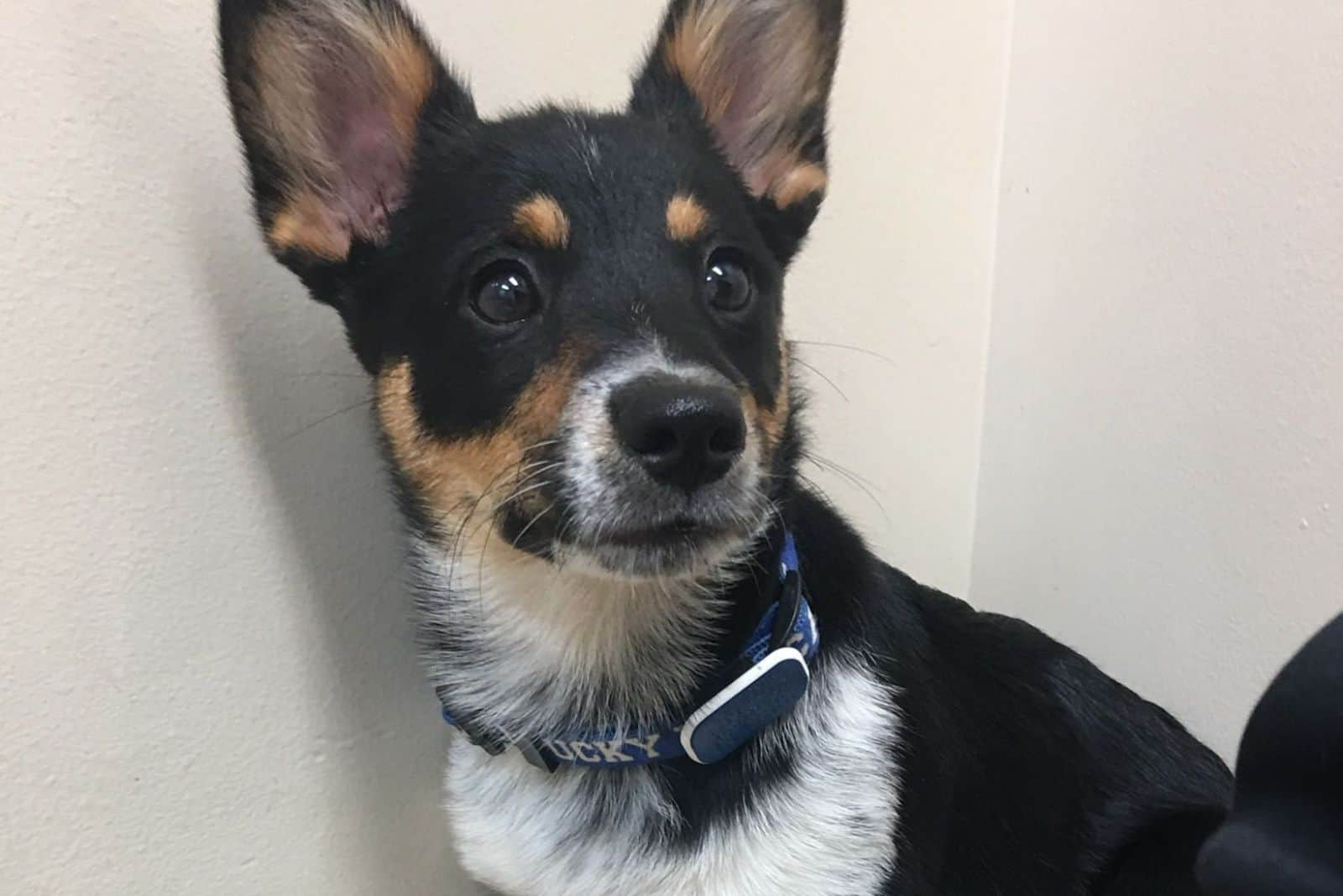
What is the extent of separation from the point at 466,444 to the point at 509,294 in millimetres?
190

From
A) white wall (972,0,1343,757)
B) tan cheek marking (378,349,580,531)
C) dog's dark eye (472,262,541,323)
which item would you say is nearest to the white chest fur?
tan cheek marking (378,349,580,531)

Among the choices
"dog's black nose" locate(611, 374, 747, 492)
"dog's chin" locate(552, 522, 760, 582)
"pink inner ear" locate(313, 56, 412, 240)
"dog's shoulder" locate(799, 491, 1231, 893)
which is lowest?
"dog's shoulder" locate(799, 491, 1231, 893)

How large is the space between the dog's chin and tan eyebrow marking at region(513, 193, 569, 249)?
1.20ft

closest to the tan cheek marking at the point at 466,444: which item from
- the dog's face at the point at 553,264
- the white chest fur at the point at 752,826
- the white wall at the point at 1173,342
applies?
the dog's face at the point at 553,264

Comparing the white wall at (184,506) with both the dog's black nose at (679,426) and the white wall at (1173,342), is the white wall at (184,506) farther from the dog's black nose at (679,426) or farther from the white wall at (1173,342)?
the white wall at (1173,342)

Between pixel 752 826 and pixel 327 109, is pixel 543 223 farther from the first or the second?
pixel 752 826

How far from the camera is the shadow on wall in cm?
134

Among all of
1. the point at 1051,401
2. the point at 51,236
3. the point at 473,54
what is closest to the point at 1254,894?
the point at 51,236

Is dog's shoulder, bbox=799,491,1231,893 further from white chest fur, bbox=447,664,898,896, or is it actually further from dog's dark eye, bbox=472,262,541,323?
dog's dark eye, bbox=472,262,541,323

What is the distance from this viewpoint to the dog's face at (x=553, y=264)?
3.81 feet

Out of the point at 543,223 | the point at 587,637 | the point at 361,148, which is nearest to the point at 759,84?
the point at 543,223

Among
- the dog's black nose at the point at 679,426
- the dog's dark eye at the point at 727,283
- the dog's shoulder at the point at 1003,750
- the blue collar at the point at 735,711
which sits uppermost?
the dog's dark eye at the point at 727,283

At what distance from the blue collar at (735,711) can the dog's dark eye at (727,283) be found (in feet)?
1.04

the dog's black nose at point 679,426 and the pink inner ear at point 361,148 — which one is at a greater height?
the pink inner ear at point 361,148
